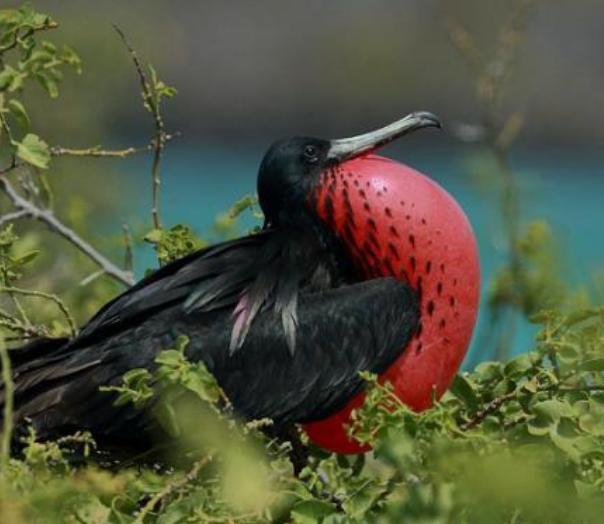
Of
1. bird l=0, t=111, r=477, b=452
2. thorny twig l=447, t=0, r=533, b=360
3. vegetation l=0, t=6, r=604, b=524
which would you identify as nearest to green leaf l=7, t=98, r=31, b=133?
vegetation l=0, t=6, r=604, b=524

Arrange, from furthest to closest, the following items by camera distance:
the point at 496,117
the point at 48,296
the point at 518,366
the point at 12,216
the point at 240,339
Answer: the point at 496,117
the point at 12,216
the point at 240,339
the point at 48,296
the point at 518,366

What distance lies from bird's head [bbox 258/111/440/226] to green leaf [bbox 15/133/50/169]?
1.58 ft

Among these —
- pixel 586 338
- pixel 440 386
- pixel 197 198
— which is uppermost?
pixel 586 338

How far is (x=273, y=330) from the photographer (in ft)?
8.24

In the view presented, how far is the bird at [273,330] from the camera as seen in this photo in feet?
8.04

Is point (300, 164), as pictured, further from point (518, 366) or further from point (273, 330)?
point (518, 366)

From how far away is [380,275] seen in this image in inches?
103

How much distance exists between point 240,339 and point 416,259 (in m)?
0.27

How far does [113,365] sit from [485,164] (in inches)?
50.8

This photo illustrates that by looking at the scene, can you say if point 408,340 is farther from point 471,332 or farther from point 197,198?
point 197,198

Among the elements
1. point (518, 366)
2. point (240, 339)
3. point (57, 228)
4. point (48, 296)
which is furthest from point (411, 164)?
point (518, 366)

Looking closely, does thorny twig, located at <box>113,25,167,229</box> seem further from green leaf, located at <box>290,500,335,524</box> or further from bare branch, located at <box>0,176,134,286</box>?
green leaf, located at <box>290,500,335,524</box>

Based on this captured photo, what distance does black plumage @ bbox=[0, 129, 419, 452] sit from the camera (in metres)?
2.45

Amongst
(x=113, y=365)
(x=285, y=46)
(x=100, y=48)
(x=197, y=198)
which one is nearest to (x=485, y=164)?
(x=113, y=365)
